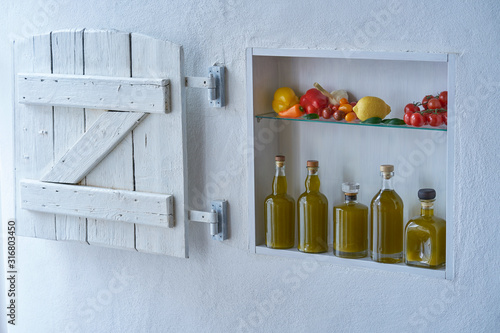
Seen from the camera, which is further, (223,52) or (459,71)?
(223,52)

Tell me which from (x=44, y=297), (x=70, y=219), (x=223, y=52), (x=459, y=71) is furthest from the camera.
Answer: (x=44, y=297)

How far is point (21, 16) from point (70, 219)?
2.17ft

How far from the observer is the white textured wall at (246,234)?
1.68m

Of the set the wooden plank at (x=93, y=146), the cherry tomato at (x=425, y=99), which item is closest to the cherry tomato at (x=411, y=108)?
the cherry tomato at (x=425, y=99)

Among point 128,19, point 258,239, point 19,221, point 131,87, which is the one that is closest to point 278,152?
point 258,239

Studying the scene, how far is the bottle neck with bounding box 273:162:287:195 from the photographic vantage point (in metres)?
1.99

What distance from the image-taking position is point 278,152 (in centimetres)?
210

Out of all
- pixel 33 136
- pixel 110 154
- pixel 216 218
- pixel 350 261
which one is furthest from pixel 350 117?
pixel 33 136

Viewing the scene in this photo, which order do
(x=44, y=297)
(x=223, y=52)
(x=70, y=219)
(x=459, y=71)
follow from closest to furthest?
(x=459, y=71), (x=223, y=52), (x=70, y=219), (x=44, y=297)

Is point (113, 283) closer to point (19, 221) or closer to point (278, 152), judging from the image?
point (19, 221)

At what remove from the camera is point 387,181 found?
186 cm

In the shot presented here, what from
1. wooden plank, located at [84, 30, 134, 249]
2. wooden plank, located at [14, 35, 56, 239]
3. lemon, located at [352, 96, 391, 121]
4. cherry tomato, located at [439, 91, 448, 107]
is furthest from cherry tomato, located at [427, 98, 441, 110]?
wooden plank, located at [14, 35, 56, 239]

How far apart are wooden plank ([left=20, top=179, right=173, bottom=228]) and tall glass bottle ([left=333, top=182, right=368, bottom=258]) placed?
0.48 m

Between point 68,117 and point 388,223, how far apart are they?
0.99m
